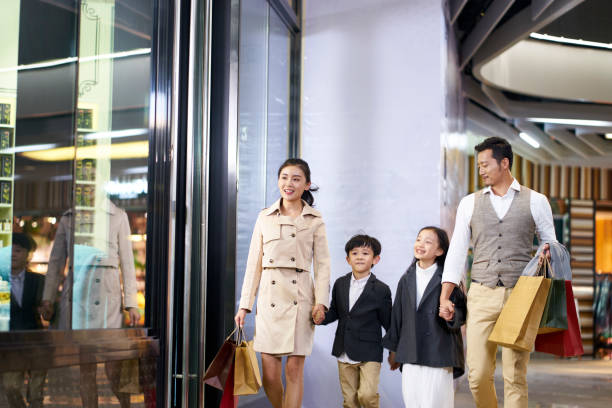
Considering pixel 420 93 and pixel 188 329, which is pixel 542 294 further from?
pixel 420 93

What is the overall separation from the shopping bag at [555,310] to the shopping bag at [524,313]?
2 cm

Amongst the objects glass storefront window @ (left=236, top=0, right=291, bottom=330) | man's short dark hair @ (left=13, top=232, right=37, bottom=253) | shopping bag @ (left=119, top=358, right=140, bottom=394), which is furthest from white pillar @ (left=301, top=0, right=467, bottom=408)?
man's short dark hair @ (left=13, top=232, right=37, bottom=253)

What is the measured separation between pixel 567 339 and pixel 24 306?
246 cm

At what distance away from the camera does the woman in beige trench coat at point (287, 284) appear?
368cm

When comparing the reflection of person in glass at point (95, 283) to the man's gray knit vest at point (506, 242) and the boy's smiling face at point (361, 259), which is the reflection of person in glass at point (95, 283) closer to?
the boy's smiling face at point (361, 259)

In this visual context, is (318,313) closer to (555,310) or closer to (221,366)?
(221,366)

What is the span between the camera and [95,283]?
9.97 feet

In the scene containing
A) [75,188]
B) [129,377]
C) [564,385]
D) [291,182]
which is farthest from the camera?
[564,385]

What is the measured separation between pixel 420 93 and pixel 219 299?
224cm

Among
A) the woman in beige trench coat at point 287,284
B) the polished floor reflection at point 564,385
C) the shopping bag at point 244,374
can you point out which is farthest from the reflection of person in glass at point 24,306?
the polished floor reflection at point 564,385

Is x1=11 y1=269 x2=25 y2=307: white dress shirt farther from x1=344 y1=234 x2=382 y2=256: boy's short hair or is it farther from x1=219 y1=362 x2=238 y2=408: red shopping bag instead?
x1=344 y1=234 x2=382 y2=256: boy's short hair

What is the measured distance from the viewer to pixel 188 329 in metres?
3.70

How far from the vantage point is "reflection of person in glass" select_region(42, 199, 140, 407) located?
280cm

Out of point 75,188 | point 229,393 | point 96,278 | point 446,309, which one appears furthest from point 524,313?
point 75,188
